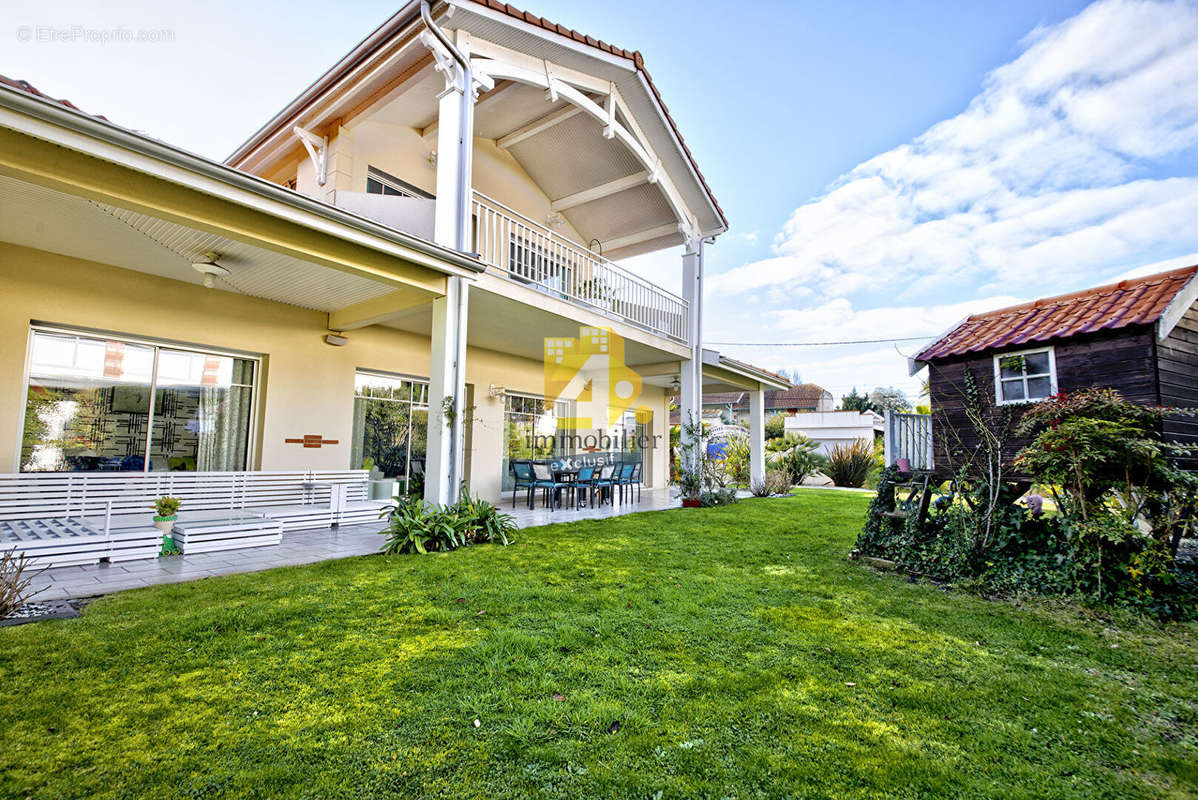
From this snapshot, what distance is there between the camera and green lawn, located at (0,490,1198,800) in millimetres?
1887

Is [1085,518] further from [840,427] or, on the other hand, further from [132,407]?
[840,427]

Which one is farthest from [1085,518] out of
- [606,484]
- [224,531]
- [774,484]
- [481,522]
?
[774,484]

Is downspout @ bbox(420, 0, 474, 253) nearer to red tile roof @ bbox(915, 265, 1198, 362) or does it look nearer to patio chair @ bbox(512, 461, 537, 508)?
patio chair @ bbox(512, 461, 537, 508)

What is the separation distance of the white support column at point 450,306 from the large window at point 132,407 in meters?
3.31

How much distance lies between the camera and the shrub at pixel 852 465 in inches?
618

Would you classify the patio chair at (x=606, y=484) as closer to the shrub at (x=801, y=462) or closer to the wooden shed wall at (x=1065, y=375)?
the wooden shed wall at (x=1065, y=375)

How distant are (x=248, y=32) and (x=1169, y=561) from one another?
14.4 m

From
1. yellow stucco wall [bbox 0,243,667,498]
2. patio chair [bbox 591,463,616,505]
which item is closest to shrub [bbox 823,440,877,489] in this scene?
patio chair [bbox 591,463,616,505]

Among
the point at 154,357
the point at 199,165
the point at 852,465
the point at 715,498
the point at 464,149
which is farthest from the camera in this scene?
the point at 852,465

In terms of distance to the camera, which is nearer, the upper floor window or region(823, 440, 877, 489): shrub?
the upper floor window

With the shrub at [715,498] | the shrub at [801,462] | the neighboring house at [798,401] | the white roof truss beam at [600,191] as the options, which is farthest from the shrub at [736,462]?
the neighboring house at [798,401]

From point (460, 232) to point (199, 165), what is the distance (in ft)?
9.01

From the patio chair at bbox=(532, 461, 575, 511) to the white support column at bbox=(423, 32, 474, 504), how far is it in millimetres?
2942

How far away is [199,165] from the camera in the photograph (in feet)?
13.1
